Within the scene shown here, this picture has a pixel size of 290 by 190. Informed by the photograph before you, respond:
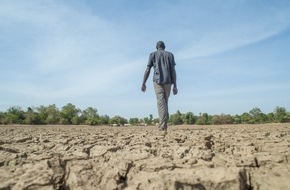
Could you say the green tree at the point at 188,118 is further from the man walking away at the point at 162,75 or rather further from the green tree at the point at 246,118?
the man walking away at the point at 162,75

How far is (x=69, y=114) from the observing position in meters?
24.9

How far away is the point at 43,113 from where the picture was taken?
2450cm

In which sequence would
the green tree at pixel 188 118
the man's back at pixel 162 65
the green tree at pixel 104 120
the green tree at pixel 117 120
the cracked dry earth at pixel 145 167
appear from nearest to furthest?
1. the cracked dry earth at pixel 145 167
2. the man's back at pixel 162 65
3. the green tree at pixel 104 120
4. the green tree at pixel 117 120
5. the green tree at pixel 188 118

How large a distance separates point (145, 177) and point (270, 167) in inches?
43.1

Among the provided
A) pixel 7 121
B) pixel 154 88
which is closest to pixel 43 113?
pixel 7 121

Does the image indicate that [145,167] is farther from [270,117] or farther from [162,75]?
[270,117]

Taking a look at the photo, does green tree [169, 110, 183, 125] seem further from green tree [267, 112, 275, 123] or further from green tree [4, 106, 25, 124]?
green tree [4, 106, 25, 124]

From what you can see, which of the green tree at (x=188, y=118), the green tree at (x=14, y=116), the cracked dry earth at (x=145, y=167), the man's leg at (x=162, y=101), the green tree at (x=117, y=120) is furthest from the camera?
the green tree at (x=188, y=118)

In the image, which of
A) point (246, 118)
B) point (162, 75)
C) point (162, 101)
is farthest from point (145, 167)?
point (246, 118)

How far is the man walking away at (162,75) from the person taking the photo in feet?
19.2

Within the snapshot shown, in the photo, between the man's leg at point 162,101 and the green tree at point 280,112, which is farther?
the green tree at point 280,112

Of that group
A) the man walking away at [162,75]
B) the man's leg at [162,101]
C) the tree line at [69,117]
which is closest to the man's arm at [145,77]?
the man walking away at [162,75]

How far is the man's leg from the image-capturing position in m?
5.82

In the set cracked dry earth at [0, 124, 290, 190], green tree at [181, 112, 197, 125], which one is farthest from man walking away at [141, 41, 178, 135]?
green tree at [181, 112, 197, 125]
